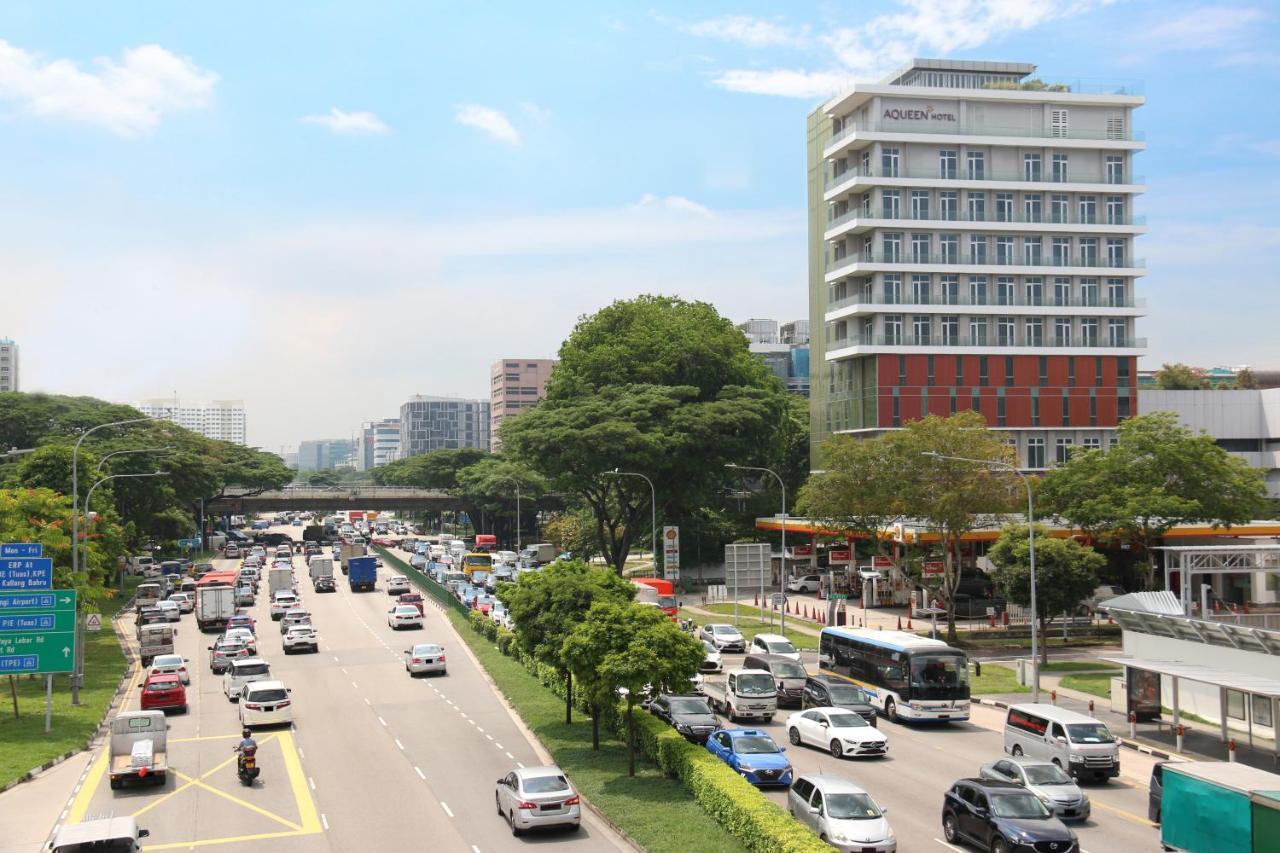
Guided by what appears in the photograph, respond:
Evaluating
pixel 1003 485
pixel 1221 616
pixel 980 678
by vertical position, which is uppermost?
pixel 1003 485

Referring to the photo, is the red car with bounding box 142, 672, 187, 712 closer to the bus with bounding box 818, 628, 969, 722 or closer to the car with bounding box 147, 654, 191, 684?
the car with bounding box 147, 654, 191, 684

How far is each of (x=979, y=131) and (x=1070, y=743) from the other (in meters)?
64.5

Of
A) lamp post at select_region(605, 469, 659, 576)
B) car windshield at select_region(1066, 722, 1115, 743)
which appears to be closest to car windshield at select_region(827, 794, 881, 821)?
car windshield at select_region(1066, 722, 1115, 743)

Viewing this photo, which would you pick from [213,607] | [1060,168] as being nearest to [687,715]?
[213,607]

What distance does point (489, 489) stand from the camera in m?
128

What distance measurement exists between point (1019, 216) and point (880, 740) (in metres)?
62.4

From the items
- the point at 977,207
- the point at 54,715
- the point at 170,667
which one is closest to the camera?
the point at 54,715

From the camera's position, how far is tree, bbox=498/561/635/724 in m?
34.3

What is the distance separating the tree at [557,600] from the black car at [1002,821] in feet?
38.6

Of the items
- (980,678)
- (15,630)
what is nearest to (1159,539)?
(980,678)

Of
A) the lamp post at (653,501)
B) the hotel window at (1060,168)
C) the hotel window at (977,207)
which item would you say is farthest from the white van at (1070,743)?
the hotel window at (1060,168)

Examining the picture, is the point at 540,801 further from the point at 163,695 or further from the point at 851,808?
the point at 163,695

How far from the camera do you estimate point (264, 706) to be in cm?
3838

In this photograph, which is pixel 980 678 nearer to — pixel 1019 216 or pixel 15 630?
pixel 15 630
